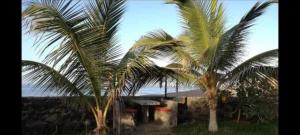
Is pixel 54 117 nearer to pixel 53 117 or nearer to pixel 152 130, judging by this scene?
pixel 53 117

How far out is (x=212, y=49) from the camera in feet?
25.1

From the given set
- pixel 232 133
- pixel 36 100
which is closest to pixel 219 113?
pixel 232 133

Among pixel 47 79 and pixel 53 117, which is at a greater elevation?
pixel 47 79

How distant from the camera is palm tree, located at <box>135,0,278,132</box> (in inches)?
292

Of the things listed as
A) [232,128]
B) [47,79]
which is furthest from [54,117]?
[232,128]

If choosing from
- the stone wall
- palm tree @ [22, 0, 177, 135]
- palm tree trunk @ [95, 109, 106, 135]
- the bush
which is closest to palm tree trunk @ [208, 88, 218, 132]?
the bush

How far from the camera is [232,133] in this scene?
844 centimetres

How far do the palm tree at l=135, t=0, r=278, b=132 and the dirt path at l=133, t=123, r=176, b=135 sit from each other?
3.61ft

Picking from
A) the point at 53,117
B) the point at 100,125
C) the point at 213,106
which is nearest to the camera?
the point at 100,125

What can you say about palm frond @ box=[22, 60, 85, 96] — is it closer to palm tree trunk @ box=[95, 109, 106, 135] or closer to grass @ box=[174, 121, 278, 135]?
palm tree trunk @ box=[95, 109, 106, 135]

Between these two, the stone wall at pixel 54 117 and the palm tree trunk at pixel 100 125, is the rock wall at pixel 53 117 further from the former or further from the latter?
the palm tree trunk at pixel 100 125

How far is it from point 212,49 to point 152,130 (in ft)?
8.58

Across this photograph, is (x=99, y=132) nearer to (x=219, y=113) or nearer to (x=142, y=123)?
(x=142, y=123)

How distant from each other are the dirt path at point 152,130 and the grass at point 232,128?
25cm
